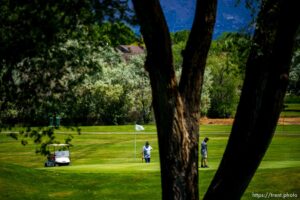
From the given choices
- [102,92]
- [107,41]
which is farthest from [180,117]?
[102,92]

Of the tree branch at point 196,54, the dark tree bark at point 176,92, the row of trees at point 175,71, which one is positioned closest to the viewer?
the row of trees at point 175,71

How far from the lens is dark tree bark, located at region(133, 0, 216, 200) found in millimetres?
6547

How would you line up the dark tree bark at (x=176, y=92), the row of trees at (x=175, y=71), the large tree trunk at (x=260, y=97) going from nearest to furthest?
1. the large tree trunk at (x=260, y=97)
2. the row of trees at (x=175, y=71)
3. the dark tree bark at (x=176, y=92)

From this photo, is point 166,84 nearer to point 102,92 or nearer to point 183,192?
point 183,192

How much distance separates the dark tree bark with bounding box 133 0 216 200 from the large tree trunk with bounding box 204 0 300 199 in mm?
417

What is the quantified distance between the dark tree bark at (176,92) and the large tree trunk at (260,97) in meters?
0.42

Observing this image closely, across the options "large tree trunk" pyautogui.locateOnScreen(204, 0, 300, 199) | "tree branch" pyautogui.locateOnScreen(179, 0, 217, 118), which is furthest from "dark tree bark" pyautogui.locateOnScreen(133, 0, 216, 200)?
"large tree trunk" pyautogui.locateOnScreen(204, 0, 300, 199)

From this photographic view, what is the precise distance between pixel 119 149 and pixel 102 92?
1256 inches

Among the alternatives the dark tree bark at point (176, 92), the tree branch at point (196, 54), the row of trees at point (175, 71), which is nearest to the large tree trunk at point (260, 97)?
the row of trees at point (175, 71)

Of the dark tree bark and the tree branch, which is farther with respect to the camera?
the tree branch

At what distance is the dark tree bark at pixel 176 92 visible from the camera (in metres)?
6.55

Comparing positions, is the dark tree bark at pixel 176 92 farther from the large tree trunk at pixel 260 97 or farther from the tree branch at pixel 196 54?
the large tree trunk at pixel 260 97

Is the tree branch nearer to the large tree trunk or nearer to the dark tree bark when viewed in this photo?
the dark tree bark

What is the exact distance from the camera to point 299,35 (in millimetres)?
6414
